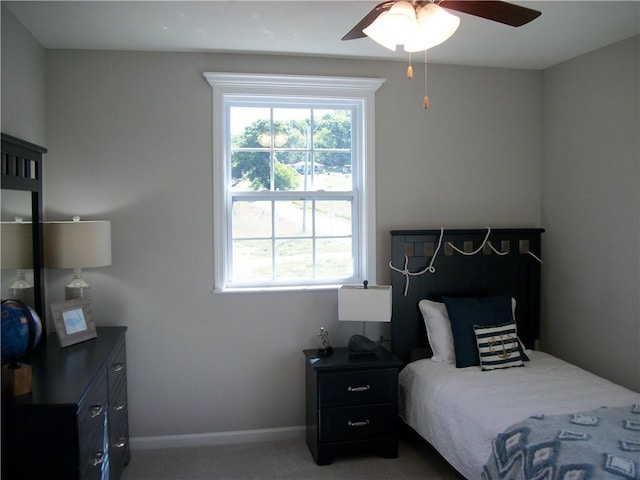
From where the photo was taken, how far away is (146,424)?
342 centimetres

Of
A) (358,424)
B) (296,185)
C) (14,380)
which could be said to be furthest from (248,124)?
(14,380)

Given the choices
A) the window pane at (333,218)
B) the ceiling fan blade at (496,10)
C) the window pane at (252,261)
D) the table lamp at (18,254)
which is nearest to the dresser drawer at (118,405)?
the table lamp at (18,254)

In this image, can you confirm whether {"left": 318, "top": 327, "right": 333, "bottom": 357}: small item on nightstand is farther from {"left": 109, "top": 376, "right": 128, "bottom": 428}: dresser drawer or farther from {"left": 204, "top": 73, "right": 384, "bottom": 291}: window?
{"left": 109, "top": 376, "right": 128, "bottom": 428}: dresser drawer

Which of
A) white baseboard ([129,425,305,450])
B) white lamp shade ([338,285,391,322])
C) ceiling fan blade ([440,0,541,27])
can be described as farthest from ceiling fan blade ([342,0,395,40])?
white baseboard ([129,425,305,450])

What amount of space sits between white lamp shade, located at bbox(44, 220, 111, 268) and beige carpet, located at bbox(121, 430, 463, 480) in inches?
50.2

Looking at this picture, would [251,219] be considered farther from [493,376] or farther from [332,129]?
[493,376]

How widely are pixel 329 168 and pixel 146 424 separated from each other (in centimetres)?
210

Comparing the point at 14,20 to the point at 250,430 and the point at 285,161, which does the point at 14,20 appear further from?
the point at 250,430

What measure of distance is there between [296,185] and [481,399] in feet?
5.96

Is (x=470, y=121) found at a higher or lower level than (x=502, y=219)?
higher

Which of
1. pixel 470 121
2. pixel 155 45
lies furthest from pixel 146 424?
pixel 470 121

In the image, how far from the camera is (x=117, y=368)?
291cm

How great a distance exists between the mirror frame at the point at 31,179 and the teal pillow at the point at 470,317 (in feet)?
7.82

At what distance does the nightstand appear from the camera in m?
3.16
